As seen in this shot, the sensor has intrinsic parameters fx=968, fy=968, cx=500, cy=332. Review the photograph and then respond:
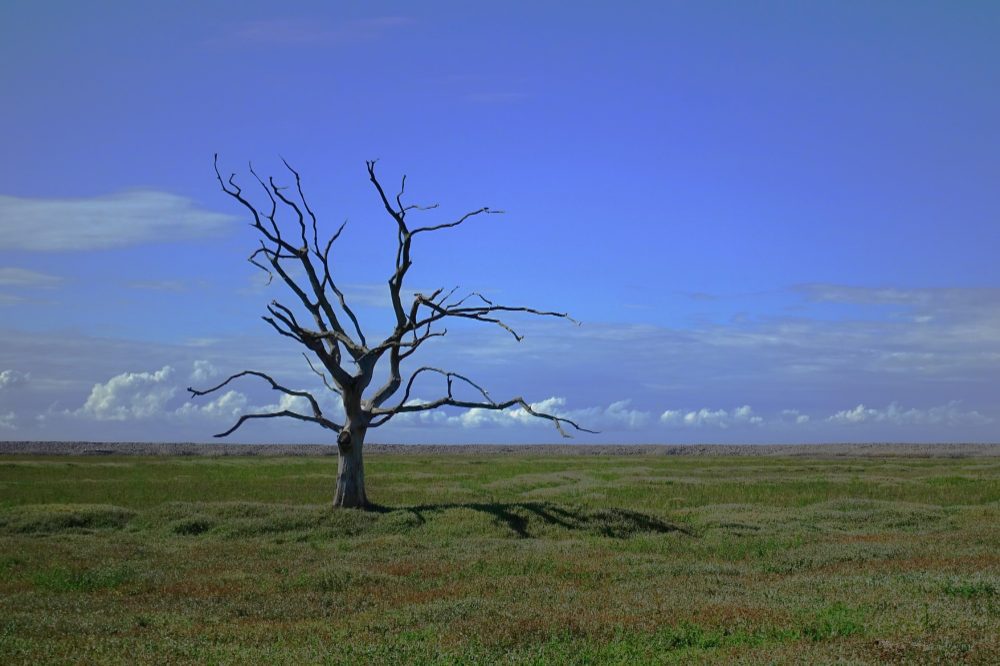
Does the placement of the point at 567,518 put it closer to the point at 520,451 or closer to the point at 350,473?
the point at 350,473

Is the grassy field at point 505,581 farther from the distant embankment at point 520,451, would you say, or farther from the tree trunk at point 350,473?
the distant embankment at point 520,451

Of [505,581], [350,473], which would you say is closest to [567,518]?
[350,473]

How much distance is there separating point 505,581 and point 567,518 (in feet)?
40.8

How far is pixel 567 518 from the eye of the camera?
32.4 metres

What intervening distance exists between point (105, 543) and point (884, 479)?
145 ft

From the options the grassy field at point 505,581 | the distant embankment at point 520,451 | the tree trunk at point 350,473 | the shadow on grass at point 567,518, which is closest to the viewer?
the grassy field at point 505,581

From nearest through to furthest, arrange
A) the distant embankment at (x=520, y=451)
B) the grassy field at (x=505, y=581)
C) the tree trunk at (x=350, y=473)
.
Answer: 1. the grassy field at (x=505, y=581)
2. the tree trunk at (x=350, y=473)
3. the distant embankment at (x=520, y=451)

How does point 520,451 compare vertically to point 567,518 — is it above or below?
above

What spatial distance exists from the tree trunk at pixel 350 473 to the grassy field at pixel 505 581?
1.52m

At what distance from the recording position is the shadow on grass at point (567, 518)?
103ft

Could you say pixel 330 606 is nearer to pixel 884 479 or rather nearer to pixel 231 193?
pixel 231 193

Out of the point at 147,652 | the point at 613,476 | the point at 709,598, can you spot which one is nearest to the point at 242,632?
the point at 147,652

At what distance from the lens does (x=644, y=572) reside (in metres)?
21.8

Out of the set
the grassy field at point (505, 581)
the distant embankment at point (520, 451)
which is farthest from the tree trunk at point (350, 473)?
the distant embankment at point (520, 451)
